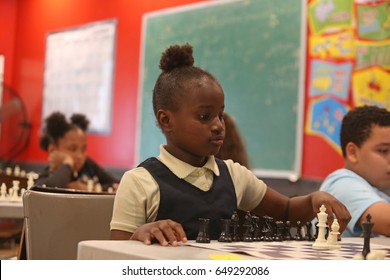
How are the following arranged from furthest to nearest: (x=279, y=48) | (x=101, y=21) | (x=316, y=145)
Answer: (x=101, y=21)
(x=279, y=48)
(x=316, y=145)

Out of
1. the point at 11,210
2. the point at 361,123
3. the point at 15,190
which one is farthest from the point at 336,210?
the point at 15,190

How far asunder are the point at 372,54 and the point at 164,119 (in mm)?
2302

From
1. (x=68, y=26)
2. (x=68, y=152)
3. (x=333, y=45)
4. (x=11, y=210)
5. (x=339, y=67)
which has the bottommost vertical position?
(x=11, y=210)

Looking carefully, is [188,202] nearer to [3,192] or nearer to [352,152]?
[352,152]

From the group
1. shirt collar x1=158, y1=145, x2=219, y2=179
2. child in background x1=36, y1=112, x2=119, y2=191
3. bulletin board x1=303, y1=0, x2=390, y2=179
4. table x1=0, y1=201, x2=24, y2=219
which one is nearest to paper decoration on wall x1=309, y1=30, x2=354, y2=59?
bulletin board x1=303, y1=0, x2=390, y2=179

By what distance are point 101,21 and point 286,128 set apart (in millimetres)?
2617

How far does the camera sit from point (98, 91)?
598 centimetres

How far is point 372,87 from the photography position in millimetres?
3590

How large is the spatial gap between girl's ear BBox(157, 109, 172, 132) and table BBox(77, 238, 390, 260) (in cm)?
44

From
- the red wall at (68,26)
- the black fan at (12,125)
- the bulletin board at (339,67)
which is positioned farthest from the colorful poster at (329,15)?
the black fan at (12,125)

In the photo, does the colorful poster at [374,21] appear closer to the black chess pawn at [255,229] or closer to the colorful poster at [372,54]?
the colorful poster at [372,54]
